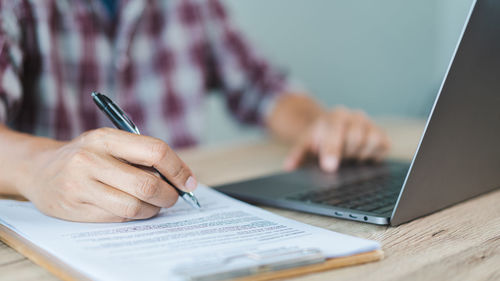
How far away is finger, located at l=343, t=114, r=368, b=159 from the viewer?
97 centimetres

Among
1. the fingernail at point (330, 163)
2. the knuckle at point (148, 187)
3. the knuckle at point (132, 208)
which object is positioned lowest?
the fingernail at point (330, 163)

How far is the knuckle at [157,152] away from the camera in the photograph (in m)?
0.55

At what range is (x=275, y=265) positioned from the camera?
422mm

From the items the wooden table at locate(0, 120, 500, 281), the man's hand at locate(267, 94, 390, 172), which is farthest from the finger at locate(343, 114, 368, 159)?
the wooden table at locate(0, 120, 500, 281)

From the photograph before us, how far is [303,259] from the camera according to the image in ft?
1.44

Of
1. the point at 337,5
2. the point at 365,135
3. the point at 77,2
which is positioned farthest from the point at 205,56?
the point at 337,5

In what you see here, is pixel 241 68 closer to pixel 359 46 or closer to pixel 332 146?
Result: pixel 332 146

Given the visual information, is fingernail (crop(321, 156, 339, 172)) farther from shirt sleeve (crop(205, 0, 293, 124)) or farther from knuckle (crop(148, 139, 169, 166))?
shirt sleeve (crop(205, 0, 293, 124))

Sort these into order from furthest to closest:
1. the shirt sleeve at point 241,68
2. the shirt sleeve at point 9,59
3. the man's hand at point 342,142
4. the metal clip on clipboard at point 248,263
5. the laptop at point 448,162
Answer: the shirt sleeve at point 241,68 → the man's hand at point 342,142 → the shirt sleeve at point 9,59 → the laptop at point 448,162 → the metal clip on clipboard at point 248,263

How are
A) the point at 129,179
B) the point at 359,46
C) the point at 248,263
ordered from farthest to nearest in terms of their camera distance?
1. the point at 359,46
2. the point at 129,179
3. the point at 248,263

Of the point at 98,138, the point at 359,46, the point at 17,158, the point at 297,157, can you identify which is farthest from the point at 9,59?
the point at 359,46

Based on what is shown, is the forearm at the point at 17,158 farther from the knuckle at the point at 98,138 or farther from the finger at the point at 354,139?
the finger at the point at 354,139

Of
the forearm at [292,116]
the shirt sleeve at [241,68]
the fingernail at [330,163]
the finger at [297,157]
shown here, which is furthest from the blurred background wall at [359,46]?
the fingernail at [330,163]

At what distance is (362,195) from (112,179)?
12.6 inches
